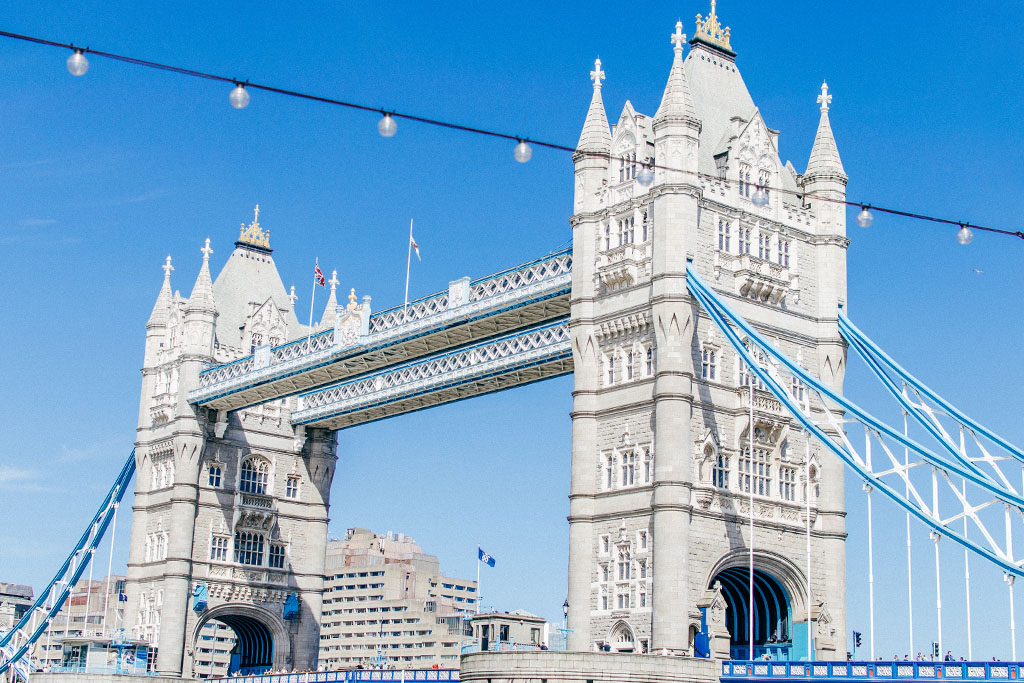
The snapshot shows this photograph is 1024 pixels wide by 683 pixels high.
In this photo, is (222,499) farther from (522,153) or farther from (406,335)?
(522,153)

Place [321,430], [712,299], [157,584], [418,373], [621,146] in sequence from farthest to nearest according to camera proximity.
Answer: [321,430]
[157,584]
[418,373]
[621,146]
[712,299]

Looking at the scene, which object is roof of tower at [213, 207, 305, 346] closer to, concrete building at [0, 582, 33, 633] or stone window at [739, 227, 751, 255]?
stone window at [739, 227, 751, 255]

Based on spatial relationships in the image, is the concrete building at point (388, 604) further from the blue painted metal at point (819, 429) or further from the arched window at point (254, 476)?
the blue painted metal at point (819, 429)

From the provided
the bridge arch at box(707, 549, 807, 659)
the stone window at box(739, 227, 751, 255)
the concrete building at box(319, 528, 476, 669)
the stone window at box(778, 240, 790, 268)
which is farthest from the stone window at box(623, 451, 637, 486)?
the concrete building at box(319, 528, 476, 669)

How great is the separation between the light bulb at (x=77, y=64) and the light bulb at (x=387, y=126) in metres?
5.01

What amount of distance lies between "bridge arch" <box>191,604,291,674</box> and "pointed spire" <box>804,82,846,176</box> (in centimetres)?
3551

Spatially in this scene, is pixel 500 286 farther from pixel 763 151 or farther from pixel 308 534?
pixel 308 534

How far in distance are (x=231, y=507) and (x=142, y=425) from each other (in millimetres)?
6685

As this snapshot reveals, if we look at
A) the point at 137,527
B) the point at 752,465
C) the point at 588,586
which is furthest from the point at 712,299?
the point at 137,527

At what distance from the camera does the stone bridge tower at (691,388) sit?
46812mm

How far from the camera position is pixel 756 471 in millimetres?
48906

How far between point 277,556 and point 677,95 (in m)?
34.6

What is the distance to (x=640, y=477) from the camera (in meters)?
47.8

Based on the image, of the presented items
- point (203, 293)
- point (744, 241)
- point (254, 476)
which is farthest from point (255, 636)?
point (744, 241)
